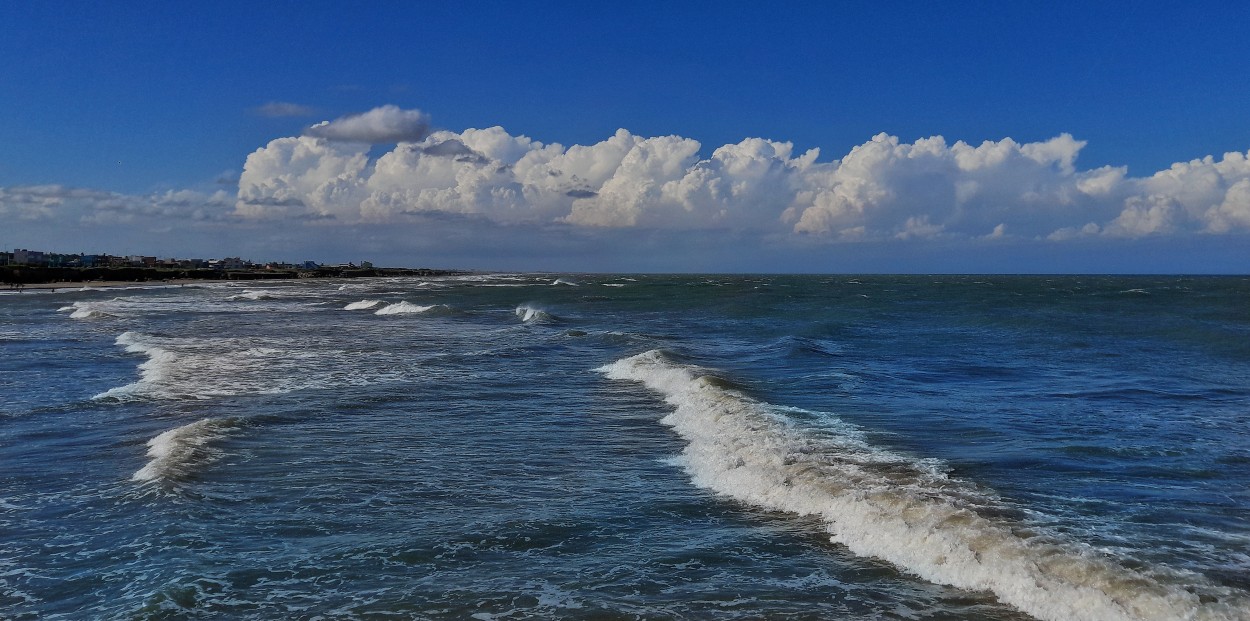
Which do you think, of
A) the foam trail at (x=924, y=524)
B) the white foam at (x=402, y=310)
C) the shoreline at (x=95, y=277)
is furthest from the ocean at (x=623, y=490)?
the shoreline at (x=95, y=277)

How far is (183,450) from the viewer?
13852 mm

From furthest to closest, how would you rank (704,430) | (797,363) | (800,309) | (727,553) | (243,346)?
1. (800,309)
2. (243,346)
3. (797,363)
4. (704,430)
5. (727,553)

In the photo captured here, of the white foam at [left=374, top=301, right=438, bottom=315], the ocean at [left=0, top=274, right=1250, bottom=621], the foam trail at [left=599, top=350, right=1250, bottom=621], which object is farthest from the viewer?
the white foam at [left=374, top=301, right=438, bottom=315]

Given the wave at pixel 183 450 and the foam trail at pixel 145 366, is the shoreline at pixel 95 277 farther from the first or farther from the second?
the wave at pixel 183 450

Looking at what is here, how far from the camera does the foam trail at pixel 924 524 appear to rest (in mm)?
8070

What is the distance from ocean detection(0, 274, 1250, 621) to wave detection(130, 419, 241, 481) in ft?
0.23

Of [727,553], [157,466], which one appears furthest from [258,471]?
[727,553]

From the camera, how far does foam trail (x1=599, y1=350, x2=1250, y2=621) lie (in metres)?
8.07

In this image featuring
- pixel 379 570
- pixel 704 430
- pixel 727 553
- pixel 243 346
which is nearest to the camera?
pixel 379 570

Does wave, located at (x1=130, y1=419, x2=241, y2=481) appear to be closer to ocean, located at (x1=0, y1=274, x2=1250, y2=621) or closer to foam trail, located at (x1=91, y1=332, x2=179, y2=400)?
ocean, located at (x1=0, y1=274, x2=1250, y2=621)

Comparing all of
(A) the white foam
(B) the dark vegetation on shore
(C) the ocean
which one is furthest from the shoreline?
(C) the ocean

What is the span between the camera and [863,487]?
459 inches

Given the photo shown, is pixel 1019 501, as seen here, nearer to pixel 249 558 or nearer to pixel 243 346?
pixel 249 558

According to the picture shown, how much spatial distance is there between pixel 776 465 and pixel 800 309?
1818 inches
